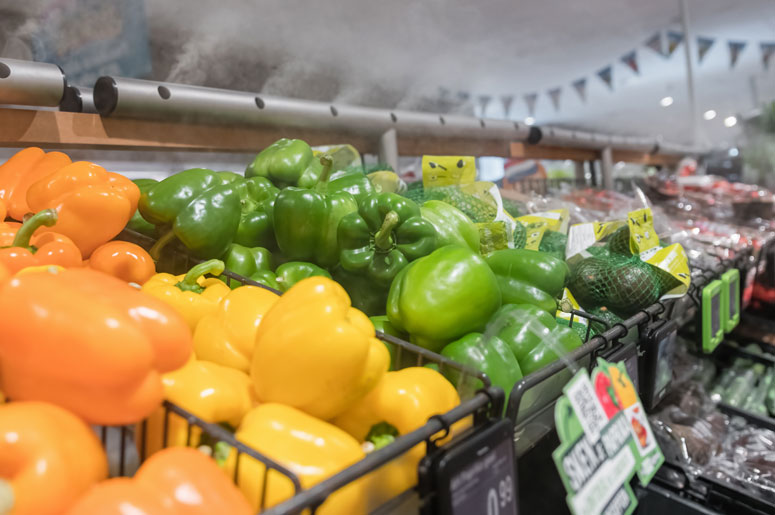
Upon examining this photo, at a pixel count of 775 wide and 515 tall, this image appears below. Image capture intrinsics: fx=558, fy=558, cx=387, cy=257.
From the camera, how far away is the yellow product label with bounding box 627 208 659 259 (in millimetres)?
1437

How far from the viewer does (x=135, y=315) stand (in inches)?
21.6

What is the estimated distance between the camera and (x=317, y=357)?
0.64 meters

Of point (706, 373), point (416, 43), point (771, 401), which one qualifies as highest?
point (416, 43)

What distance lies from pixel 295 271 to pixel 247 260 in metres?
0.13

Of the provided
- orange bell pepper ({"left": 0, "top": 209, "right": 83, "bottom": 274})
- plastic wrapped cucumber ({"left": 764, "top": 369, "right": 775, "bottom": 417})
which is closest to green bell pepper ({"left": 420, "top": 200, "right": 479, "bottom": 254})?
orange bell pepper ({"left": 0, "top": 209, "right": 83, "bottom": 274})

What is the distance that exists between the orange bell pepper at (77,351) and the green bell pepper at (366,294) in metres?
0.58

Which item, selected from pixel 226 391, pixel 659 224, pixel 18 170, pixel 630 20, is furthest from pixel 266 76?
pixel 630 20

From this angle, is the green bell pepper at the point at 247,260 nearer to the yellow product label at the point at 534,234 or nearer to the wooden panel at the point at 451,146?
the yellow product label at the point at 534,234

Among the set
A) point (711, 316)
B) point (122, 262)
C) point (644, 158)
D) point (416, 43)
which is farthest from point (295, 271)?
point (644, 158)

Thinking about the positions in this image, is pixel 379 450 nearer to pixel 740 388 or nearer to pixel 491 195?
pixel 491 195

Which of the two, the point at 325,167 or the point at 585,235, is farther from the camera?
the point at 585,235

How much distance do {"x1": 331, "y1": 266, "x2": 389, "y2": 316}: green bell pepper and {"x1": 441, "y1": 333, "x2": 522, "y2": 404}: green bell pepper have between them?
0.20 m

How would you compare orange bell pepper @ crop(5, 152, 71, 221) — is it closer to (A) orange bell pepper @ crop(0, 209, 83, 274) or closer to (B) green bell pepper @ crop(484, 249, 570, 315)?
(A) orange bell pepper @ crop(0, 209, 83, 274)

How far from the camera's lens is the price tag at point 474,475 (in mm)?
577
